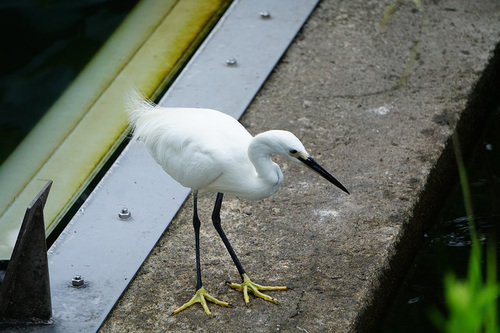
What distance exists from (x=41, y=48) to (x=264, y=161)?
3327 millimetres

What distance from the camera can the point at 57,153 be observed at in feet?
14.0

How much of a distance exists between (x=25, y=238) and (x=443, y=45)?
2922mm

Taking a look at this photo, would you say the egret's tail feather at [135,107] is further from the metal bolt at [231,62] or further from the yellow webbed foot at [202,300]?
the metal bolt at [231,62]

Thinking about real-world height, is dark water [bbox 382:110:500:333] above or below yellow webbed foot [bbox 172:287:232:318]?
below

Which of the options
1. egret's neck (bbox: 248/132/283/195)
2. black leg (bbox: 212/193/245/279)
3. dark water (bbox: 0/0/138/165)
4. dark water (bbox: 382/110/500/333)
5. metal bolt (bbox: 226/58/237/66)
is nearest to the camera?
egret's neck (bbox: 248/132/283/195)

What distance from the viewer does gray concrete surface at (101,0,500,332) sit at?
115 inches

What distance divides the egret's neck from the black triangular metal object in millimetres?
780

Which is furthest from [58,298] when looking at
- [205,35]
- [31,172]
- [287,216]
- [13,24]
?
[13,24]

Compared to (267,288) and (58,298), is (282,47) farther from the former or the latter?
(58,298)

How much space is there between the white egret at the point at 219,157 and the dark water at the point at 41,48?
71.7 inches

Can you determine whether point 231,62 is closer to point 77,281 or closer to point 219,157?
point 219,157

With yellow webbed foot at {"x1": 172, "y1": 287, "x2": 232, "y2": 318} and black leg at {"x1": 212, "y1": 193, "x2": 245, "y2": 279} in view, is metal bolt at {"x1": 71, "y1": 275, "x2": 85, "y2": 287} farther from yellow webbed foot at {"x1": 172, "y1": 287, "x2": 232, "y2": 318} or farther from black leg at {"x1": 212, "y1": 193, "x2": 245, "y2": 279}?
black leg at {"x1": 212, "y1": 193, "x2": 245, "y2": 279}

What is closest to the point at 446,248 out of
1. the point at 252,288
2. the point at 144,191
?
the point at 252,288

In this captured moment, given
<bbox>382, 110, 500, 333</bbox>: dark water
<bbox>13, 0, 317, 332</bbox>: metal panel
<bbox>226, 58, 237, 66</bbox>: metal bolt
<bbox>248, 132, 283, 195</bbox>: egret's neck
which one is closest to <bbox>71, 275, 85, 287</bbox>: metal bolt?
<bbox>13, 0, 317, 332</bbox>: metal panel
